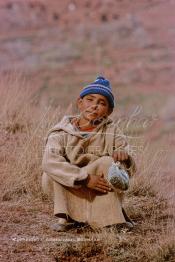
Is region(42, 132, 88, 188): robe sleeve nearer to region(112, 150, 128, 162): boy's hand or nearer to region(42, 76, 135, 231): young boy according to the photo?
region(42, 76, 135, 231): young boy

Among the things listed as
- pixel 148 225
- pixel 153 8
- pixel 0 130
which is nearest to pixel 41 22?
pixel 153 8

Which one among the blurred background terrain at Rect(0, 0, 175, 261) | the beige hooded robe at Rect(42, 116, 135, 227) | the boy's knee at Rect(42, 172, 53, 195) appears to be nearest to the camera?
the beige hooded robe at Rect(42, 116, 135, 227)

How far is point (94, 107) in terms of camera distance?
630 centimetres

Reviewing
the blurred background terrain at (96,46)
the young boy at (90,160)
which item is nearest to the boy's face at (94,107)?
the young boy at (90,160)

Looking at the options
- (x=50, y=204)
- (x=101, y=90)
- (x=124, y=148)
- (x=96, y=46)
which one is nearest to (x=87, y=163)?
(x=124, y=148)

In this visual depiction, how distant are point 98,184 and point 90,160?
0.22 meters

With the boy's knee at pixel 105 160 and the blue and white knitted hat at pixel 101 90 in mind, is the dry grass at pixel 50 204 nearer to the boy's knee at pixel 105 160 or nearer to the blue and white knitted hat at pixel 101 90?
the boy's knee at pixel 105 160

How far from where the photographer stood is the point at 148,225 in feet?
22.3

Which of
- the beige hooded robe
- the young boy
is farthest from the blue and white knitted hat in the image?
the beige hooded robe

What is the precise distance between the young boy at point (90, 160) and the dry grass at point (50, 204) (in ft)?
0.63

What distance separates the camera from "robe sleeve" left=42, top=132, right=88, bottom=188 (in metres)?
6.20

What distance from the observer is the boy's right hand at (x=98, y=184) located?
20.5ft

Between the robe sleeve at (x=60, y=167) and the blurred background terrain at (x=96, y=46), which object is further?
the blurred background terrain at (x=96, y=46)

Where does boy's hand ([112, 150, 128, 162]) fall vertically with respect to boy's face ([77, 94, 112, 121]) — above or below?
below
